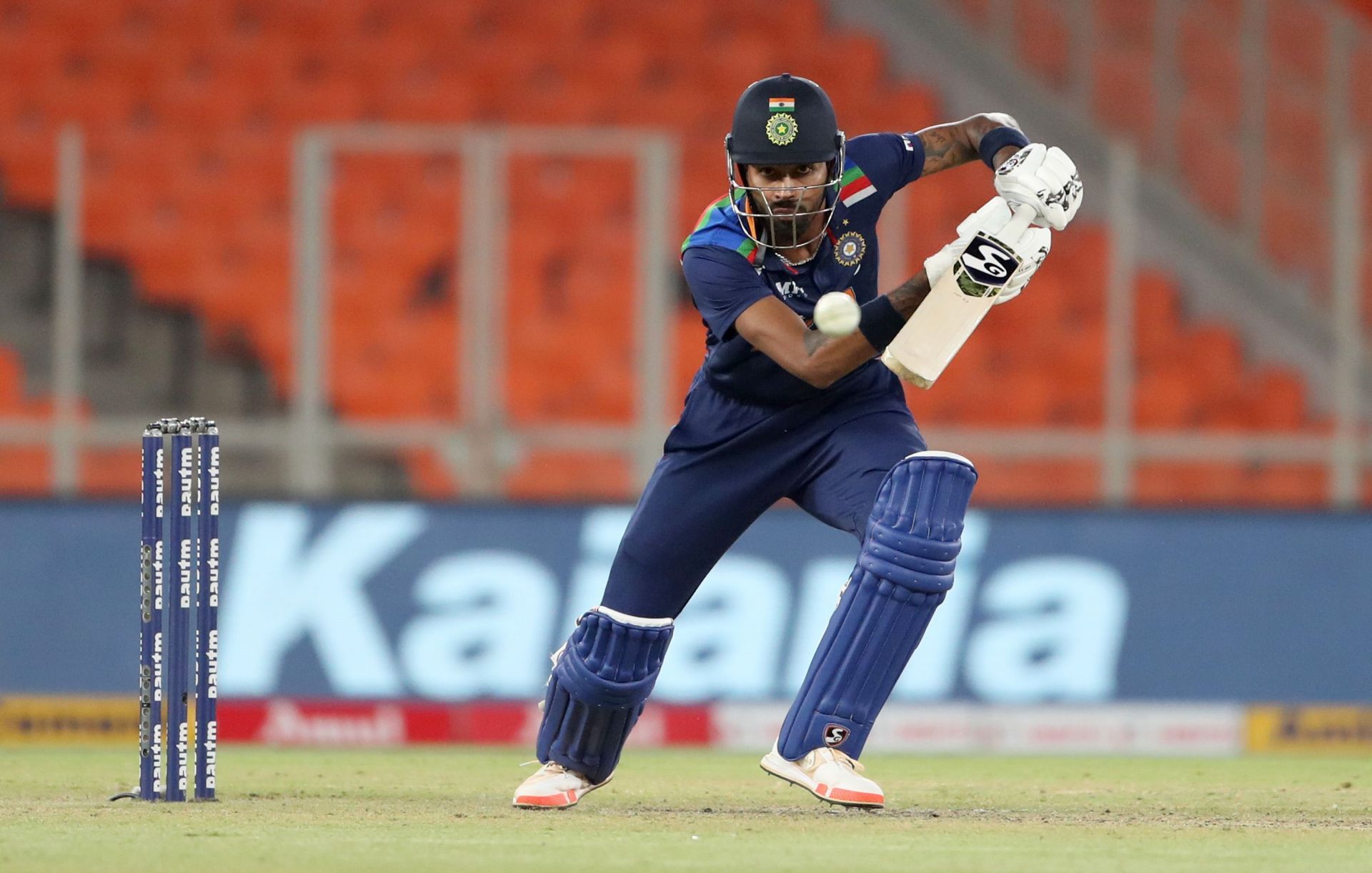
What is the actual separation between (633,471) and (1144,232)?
3293mm

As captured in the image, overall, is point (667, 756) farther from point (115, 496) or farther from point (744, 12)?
point (744, 12)

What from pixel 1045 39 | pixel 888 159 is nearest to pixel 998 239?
pixel 888 159

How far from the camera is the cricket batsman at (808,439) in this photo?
448cm

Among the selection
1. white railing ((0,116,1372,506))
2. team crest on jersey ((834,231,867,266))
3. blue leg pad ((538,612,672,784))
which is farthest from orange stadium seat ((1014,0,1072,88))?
blue leg pad ((538,612,672,784))

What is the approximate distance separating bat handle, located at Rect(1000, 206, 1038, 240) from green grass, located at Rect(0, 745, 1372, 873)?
1.20 metres

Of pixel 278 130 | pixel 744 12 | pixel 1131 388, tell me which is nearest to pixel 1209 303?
pixel 1131 388

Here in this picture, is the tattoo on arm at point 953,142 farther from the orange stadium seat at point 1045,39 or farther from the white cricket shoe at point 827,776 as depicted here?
the orange stadium seat at point 1045,39

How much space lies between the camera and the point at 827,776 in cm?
452

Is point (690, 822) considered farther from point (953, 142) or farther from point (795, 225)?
point (953, 142)

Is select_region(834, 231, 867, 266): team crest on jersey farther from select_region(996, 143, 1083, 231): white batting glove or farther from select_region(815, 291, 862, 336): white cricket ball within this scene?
select_region(815, 291, 862, 336): white cricket ball

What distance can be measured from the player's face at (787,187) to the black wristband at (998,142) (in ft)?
1.51

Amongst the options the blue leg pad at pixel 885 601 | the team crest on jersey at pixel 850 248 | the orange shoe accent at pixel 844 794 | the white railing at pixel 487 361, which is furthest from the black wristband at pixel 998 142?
the white railing at pixel 487 361

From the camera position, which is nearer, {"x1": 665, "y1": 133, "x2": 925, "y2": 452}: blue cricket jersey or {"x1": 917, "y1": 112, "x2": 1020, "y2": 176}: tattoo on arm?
{"x1": 665, "y1": 133, "x2": 925, "y2": 452}: blue cricket jersey

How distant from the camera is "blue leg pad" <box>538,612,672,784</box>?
4.86 metres
